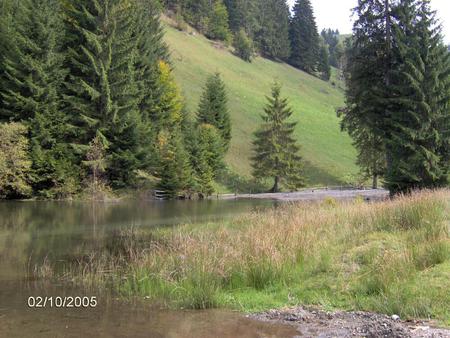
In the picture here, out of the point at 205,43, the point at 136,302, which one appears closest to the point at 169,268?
the point at 136,302

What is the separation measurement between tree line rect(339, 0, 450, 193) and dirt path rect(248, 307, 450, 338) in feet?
73.1

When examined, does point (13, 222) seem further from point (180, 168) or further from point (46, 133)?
point (180, 168)

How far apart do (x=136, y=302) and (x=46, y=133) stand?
30285mm

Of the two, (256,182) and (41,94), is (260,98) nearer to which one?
(256,182)

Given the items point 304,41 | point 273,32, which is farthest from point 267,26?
point 304,41

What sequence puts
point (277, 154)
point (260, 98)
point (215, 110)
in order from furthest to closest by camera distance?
point (260, 98)
point (215, 110)
point (277, 154)

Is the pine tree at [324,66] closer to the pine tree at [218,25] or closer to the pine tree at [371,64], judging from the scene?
the pine tree at [218,25]

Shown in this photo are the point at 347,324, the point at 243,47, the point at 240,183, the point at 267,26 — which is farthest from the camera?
the point at 267,26

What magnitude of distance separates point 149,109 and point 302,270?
39.0 metres

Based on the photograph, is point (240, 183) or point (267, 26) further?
point (267, 26)

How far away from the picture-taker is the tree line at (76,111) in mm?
35438

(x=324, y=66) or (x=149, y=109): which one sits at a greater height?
(x=324, y=66)

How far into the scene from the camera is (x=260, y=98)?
3324 inches
